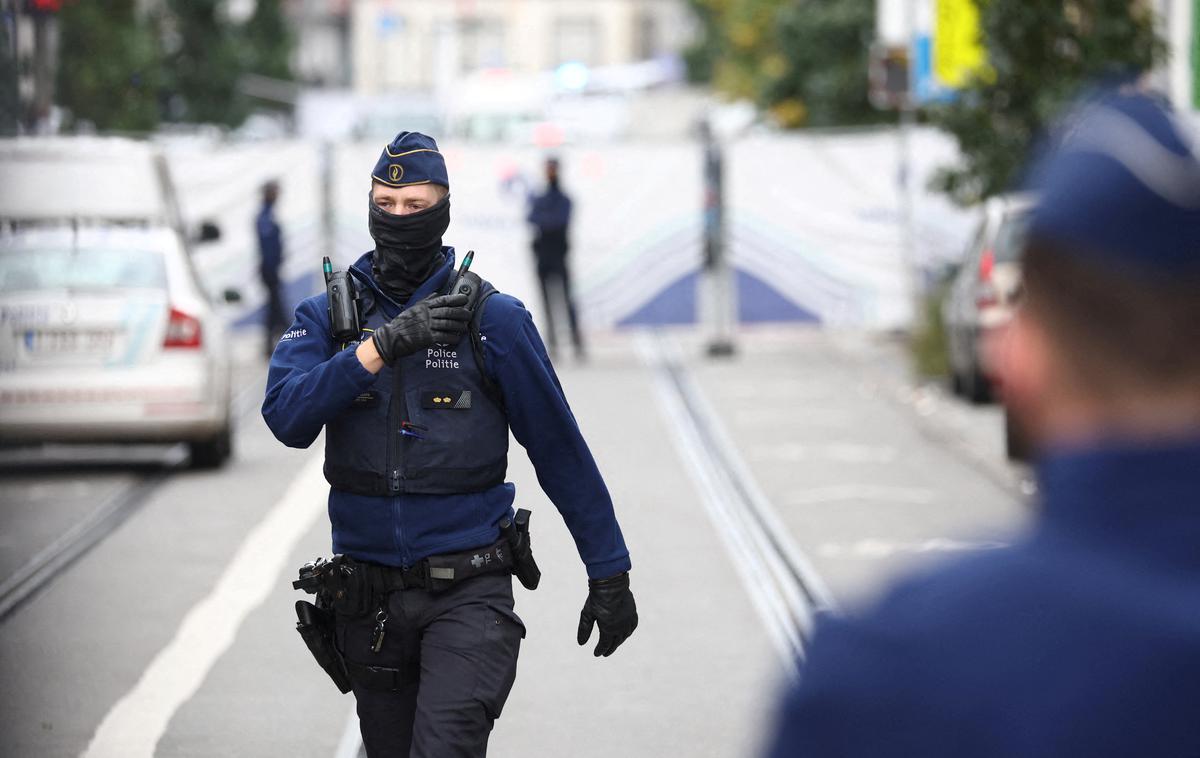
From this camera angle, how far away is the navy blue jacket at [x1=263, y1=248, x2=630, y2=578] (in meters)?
4.51

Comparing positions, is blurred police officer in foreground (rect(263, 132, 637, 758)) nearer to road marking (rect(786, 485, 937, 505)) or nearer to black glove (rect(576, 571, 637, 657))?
black glove (rect(576, 571, 637, 657))

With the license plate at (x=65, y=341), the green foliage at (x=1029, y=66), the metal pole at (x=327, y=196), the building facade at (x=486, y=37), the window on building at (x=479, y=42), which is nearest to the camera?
the license plate at (x=65, y=341)

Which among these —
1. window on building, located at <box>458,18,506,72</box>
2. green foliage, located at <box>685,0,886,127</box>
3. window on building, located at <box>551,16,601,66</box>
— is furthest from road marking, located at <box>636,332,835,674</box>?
window on building, located at <box>551,16,601,66</box>

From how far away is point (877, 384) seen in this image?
20.3 meters

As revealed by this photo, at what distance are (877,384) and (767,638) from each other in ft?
38.2

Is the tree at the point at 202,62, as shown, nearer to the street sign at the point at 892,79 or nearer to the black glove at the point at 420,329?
the street sign at the point at 892,79

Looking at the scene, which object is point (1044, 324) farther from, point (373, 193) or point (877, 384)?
point (877, 384)

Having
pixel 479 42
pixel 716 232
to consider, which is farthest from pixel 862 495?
pixel 479 42

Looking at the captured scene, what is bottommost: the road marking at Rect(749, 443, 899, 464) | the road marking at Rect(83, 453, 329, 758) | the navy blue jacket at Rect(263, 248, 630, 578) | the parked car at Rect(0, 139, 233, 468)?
the road marking at Rect(749, 443, 899, 464)

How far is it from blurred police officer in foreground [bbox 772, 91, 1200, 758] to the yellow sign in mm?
19663

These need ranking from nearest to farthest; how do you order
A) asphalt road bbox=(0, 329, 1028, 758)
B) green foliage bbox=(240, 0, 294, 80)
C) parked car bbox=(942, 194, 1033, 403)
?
asphalt road bbox=(0, 329, 1028, 758), parked car bbox=(942, 194, 1033, 403), green foliage bbox=(240, 0, 294, 80)

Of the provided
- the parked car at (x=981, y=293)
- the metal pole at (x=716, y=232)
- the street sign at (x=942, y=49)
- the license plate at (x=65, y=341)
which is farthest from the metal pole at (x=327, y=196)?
the license plate at (x=65, y=341)

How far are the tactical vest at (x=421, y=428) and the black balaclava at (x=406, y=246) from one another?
16cm

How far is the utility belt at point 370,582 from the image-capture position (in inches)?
178
